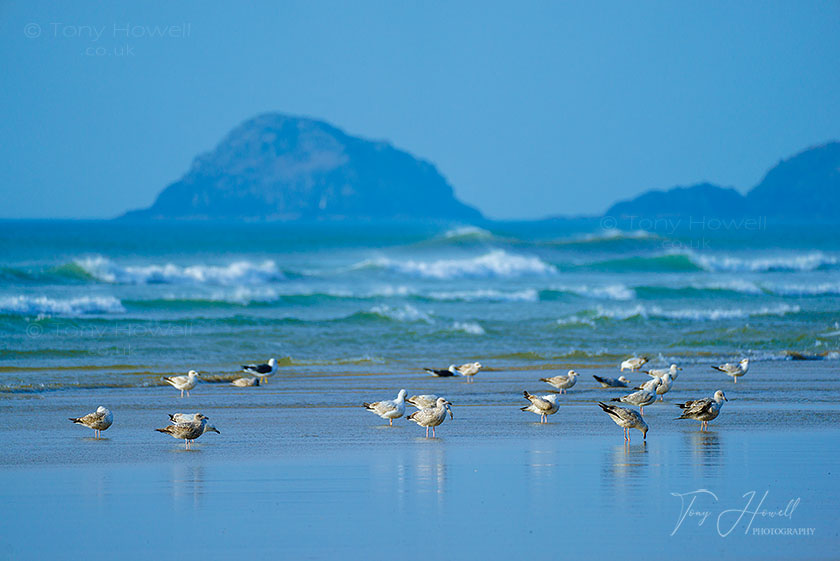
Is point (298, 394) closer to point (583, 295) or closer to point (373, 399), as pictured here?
point (373, 399)

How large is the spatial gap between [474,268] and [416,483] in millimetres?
41305

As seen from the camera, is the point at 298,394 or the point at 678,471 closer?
the point at 678,471

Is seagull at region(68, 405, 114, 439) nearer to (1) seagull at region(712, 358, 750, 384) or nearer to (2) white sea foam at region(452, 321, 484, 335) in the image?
(1) seagull at region(712, 358, 750, 384)

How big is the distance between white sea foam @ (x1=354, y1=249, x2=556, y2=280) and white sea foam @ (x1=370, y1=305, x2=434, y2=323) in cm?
1721

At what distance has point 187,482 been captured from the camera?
9.38 meters

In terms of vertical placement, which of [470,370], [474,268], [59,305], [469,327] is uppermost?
[474,268]

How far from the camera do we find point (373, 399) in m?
15.6

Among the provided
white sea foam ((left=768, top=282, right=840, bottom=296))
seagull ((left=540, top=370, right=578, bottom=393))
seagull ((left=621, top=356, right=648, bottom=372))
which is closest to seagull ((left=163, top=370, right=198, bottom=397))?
seagull ((left=540, top=370, right=578, bottom=393))

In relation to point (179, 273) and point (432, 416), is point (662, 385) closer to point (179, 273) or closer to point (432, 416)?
point (432, 416)

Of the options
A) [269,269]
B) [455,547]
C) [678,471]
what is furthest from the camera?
[269,269]

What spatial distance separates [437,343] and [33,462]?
15114mm

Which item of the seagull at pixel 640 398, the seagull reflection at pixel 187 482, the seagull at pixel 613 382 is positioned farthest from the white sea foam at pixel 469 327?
the seagull reflection at pixel 187 482

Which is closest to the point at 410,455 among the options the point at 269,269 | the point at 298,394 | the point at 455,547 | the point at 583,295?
the point at 455,547

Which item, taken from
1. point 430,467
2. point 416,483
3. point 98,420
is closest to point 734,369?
point 430,467
